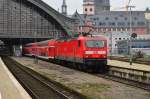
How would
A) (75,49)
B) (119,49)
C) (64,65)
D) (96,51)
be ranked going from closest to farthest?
(96,51), (75,49), (64,65), (119,49)

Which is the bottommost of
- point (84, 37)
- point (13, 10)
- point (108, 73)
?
point (108, 73)

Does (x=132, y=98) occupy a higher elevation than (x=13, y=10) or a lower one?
lower

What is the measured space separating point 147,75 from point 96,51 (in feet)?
27.4

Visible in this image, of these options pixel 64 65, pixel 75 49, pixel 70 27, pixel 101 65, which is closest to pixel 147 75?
pixel 101 65

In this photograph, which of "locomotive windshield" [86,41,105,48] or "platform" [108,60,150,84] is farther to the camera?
"locomotive windshield" [86,41,105,48]

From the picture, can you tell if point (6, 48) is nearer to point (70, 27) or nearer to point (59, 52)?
point (70, 27)

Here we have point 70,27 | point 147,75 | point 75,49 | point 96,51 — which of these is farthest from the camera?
point 70,27

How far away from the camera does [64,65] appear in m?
54.3

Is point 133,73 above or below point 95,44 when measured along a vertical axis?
below

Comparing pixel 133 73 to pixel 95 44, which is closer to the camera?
pixel 133 73

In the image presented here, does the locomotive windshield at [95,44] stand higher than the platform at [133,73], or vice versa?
the locomotive windshield at [95,44]

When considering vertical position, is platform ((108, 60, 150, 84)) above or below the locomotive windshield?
below

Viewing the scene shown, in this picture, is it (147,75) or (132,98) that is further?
(147,75)

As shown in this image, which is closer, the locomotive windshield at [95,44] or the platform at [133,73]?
the platform at [133,73]
